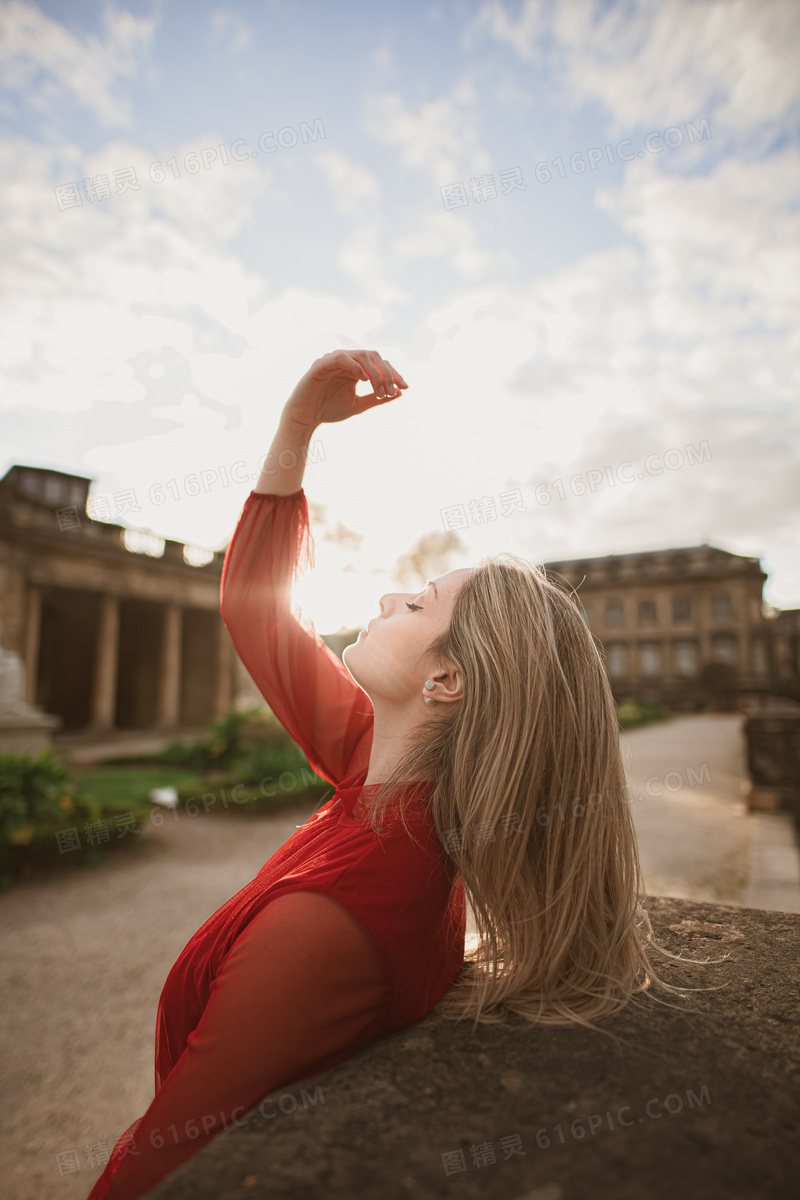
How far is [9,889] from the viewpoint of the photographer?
689 cm

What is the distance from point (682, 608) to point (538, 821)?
207 feet

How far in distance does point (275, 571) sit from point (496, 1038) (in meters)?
1.48

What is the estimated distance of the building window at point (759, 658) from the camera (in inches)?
2190

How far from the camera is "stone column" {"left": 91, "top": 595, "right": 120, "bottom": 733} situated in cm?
2564

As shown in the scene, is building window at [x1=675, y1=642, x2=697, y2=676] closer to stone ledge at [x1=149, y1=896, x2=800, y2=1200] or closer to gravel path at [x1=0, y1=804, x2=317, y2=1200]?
gravel path at [x1=0, y1=804, x2=317, y2=1200]

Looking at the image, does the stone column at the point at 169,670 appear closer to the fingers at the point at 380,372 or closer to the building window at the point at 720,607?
the fingers at the point at 380,372

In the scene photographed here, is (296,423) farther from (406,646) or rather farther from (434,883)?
(434,883)

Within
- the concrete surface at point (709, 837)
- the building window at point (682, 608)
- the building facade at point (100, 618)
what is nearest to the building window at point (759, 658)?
the building window at point (682, 608)

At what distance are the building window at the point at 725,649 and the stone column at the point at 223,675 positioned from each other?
43.1 metres

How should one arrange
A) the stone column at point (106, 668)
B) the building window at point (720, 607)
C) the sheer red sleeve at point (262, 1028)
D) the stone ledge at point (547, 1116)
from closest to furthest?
the stone ledge at point (547, 1116)
the sheer red sleeve at point (262, 1028)
the stone column at point (106, 668)
the building window at point (720, 607)

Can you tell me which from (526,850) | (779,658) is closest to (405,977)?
(526,850)

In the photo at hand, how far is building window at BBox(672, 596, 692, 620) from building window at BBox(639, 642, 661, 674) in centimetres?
336

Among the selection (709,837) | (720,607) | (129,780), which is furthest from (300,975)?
(720,607)

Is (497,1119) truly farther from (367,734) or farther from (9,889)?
(9,889)
